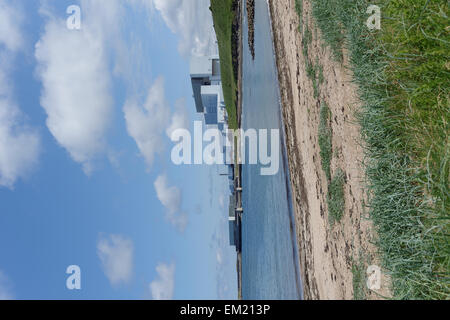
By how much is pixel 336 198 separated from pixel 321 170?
2.22 ft

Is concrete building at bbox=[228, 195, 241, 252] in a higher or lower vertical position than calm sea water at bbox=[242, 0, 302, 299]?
lower

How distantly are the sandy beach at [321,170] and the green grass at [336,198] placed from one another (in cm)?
9

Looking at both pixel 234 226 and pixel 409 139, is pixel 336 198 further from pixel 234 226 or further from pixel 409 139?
pixel 234 226

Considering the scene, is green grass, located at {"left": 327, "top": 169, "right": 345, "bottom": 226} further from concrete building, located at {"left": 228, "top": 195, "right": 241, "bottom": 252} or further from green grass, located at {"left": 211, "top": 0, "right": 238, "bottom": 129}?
green grass, located at {"left": 211, "top": 0, "right": 238, "bottom": 129}

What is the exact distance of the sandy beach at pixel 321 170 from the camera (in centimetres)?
345

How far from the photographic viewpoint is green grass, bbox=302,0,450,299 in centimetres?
231

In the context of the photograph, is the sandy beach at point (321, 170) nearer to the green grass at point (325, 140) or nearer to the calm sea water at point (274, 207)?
the green grass at point (325, 140)

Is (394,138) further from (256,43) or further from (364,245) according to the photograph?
(256,43)

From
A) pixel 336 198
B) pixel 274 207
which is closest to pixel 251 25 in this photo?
pixel 274 207

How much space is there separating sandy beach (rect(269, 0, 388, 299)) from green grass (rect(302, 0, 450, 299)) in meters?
0.34

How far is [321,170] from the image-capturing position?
454 cm

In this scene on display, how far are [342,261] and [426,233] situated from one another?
1635 mm

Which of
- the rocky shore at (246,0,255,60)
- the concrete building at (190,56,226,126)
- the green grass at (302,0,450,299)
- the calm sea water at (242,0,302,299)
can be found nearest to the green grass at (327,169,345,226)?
the green grass at (302,0,450,299)
